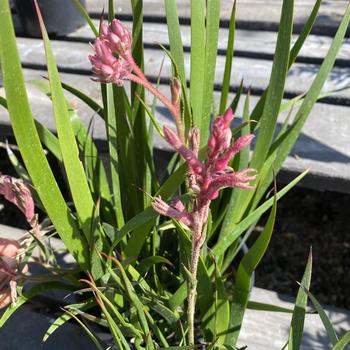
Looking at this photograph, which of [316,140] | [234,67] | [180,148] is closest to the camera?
[180,148]

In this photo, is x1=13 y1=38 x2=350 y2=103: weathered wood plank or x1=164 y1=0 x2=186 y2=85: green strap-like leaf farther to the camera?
x1=13 y1=38 x2=350 y2=103: weathered wood plank

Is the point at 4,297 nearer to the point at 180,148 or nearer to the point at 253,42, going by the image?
the point at 180,148

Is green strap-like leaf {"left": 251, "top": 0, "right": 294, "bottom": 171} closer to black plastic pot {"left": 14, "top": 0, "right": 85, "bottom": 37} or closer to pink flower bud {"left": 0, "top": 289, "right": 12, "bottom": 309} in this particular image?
pink flower bud {"left": 0, "top": 289, "right": 12, "bottom": 309}

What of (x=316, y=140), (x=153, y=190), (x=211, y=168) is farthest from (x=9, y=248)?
(x=316, y=140)

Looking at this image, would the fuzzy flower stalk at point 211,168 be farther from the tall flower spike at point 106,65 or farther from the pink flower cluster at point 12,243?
the pink flower cluster at point 12,243

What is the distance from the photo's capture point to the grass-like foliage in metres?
0.59

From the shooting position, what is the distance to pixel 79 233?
80cm

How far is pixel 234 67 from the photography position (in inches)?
57.5

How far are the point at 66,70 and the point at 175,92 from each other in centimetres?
97

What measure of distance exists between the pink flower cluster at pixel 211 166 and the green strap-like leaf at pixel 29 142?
0.67ft

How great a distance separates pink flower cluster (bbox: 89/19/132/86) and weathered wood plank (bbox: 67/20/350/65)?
857 mm

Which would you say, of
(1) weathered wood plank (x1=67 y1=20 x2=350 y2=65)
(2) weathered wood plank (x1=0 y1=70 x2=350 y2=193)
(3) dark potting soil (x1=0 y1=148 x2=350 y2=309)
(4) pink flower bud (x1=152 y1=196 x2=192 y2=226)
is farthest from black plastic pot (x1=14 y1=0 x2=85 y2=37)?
(4) pink flower bud (x1=152 y1=196 x2=192 y2=226)

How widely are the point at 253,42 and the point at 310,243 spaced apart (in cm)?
65

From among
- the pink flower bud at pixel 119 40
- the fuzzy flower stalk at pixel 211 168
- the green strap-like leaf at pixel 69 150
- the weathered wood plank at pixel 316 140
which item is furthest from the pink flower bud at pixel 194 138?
the weathered wood plank at pixel 316 140
